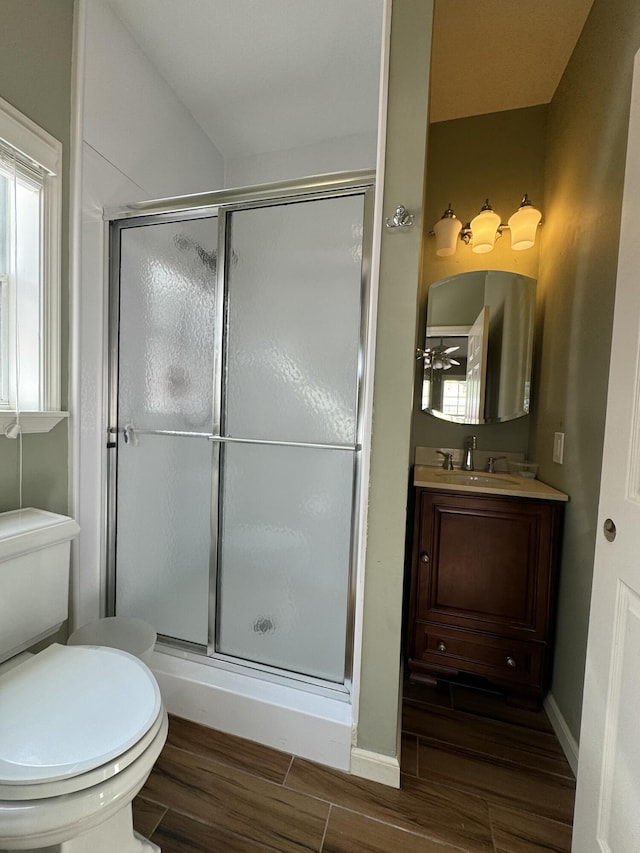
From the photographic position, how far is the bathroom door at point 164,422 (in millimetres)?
1586

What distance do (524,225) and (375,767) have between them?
7.42 feet

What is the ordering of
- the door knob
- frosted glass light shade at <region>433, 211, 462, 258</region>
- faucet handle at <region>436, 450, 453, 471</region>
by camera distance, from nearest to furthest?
the door knob → frosted glass light shade at <region>433, 211, 462, 258</region> → faucet handle at <region>436, 450, 453, 471</region>

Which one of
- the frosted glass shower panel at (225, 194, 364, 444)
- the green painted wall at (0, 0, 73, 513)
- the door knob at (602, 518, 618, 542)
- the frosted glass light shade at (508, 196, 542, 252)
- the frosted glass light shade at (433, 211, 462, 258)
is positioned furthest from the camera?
the frosted glass light shade at (433, 211, 462, 258)

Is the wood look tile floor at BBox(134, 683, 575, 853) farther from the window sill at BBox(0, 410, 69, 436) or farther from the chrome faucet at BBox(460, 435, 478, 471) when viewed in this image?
the window sill at BBox(0, 410, 69, 436)

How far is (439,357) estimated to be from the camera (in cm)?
202

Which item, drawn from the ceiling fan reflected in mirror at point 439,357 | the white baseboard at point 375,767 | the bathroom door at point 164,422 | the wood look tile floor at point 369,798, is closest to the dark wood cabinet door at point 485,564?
the wood look tile floor at point 369,798

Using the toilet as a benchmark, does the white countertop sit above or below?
above

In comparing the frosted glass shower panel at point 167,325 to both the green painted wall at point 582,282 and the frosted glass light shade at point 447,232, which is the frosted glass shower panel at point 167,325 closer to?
the frosted glass light shade at point 447,232

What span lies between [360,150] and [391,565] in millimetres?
2165

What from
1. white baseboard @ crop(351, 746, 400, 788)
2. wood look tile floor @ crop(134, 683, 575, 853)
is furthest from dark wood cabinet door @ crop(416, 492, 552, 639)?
white baseboard @ crop(351, 746, 400, 788)

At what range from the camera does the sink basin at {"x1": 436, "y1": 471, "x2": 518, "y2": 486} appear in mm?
1596

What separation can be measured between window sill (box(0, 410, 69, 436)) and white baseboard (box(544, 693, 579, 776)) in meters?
2.12

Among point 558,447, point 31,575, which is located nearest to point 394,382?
point 558,447

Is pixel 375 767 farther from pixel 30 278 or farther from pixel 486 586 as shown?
pixel 30 278
